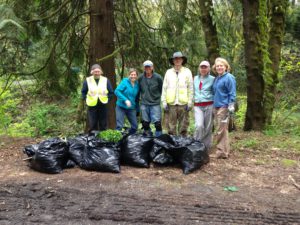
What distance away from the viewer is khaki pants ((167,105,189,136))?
6.11 m

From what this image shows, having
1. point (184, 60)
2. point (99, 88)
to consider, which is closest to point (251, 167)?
point (184, 60)

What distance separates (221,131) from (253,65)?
2931 millimetres

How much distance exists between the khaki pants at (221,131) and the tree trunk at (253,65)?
2729 millimetres

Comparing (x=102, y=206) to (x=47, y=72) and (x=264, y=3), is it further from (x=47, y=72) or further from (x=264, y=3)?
(x=264, y=3)

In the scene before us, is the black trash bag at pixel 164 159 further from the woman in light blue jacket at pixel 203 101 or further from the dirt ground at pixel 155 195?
the woman in light blue jacket at pixel 203 101

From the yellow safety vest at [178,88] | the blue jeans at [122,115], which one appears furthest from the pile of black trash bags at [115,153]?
the blue jeans at [122,115]

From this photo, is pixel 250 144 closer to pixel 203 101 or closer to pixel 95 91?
pixel 203 101

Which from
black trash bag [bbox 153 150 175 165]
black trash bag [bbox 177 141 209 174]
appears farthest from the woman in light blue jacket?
black trash bag [bbox 153 150 175 165]

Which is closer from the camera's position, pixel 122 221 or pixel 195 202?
pixel 122 221

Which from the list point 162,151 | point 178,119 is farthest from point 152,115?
point 162,151

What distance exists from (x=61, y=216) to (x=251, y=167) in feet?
10.6

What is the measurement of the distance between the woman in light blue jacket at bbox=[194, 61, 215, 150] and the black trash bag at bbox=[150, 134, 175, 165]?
75 cm

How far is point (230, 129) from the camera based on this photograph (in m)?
9.02

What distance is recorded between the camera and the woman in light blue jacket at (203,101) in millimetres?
5914
